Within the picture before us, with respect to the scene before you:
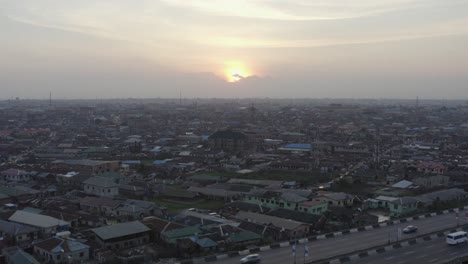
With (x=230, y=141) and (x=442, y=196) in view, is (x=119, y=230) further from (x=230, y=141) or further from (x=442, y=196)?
(x=230, y=141)

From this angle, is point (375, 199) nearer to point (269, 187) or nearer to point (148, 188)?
point (269, 187)

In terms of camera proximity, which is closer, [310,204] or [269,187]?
[310,204]

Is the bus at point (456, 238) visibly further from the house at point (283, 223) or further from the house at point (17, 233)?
the house at point (17, 233)

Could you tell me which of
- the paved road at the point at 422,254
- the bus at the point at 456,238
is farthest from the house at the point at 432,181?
the paved road at the point at 422,254

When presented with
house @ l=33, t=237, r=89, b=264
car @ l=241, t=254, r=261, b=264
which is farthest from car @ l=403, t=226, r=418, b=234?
house @ l=33, t=237, r=89, b=264

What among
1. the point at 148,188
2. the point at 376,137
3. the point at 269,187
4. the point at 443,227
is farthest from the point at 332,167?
the point at 376,137

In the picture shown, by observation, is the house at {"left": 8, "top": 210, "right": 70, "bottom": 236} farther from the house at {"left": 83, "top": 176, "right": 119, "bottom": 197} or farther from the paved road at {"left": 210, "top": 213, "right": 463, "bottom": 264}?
the paved road at {"left": 210, "top": 213, "right": 463, "bottom": 264}

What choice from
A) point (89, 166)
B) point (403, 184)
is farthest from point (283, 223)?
point (89, 166)
